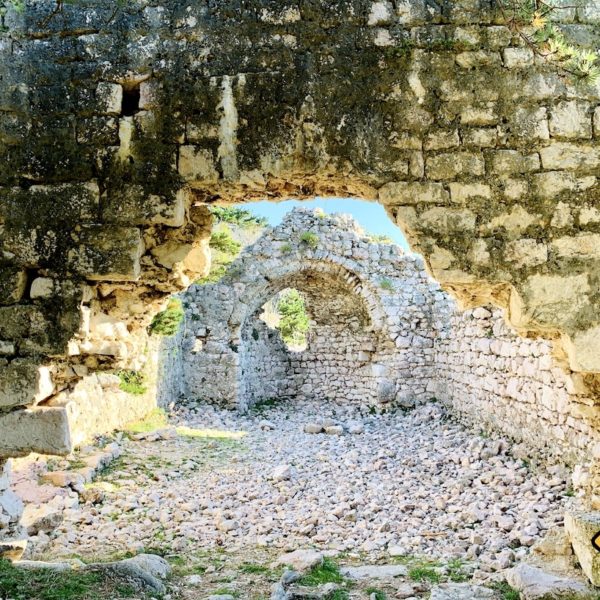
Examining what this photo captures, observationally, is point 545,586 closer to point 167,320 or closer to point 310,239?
point 167,320

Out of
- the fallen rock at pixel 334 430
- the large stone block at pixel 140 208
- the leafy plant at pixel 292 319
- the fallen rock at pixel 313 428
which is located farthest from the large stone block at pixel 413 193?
the leafy plant at pixel 292 319

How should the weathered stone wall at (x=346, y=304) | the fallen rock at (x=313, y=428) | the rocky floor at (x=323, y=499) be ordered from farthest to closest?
the weathered stone wall at (x=346, y=304) → the fallen rock at (x=313, y=428) → the rocky floor at (x=323, y=499)

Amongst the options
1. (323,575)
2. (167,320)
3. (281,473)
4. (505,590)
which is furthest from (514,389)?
(167,320)

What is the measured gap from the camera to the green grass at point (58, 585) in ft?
10.5

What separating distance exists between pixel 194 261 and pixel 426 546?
307cm

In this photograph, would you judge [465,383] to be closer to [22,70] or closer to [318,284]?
[318,284]

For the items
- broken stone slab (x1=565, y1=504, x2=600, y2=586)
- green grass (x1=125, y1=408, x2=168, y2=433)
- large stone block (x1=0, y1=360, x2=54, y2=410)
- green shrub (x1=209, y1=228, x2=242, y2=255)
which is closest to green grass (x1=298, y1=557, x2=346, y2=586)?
broken stone slab (x1=565, y1=504, x2=600, y2=586)

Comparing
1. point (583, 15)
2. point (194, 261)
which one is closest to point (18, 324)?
point (194, 261)

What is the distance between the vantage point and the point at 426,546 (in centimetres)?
468

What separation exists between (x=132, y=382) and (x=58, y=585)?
650 centimetres

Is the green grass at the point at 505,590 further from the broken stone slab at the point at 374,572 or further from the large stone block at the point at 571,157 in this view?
the large stone block at the point at 571,157

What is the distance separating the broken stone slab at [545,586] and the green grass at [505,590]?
0.03m

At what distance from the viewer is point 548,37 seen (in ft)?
10.9

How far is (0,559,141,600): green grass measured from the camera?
10.5 ft
